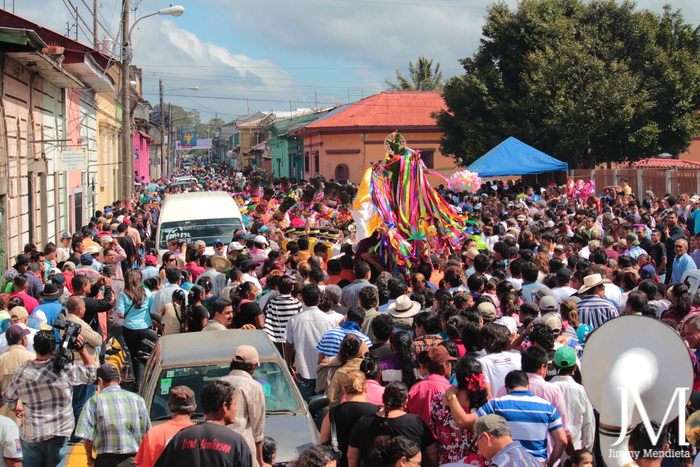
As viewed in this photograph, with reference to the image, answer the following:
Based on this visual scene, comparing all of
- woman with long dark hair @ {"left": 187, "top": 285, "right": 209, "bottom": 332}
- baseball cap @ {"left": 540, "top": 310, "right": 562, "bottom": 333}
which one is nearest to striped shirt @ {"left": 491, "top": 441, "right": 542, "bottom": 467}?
baseball cap @ {"left": 540, "top": 310, "right": 562, "bottom": 333}

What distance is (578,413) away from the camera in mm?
5547

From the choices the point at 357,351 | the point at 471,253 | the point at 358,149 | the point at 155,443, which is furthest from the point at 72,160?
the point at 358,149

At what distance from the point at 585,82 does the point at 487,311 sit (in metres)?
24.5

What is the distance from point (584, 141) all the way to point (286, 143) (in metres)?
36.6

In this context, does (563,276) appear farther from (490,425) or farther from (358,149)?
(358,149)

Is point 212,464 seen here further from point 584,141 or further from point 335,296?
point 584,141

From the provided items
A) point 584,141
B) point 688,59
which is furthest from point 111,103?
point 688,59

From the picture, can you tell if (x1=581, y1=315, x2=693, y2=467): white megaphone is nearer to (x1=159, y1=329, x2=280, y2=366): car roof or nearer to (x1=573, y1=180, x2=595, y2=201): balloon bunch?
(x1=159, y1=329, x2=280, y2=366): car roof

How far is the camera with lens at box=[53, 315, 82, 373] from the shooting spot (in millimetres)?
6180

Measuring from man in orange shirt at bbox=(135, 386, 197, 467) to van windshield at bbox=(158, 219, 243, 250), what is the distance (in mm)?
10252

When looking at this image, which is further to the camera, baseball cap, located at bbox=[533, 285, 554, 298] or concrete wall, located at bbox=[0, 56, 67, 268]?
concrete wall, located at bbox=[0, 56, 67, 268]

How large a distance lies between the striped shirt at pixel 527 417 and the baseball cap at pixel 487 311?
2230 mm

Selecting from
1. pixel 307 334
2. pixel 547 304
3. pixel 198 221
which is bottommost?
pixel 307 334

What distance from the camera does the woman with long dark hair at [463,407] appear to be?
517 centimetres
